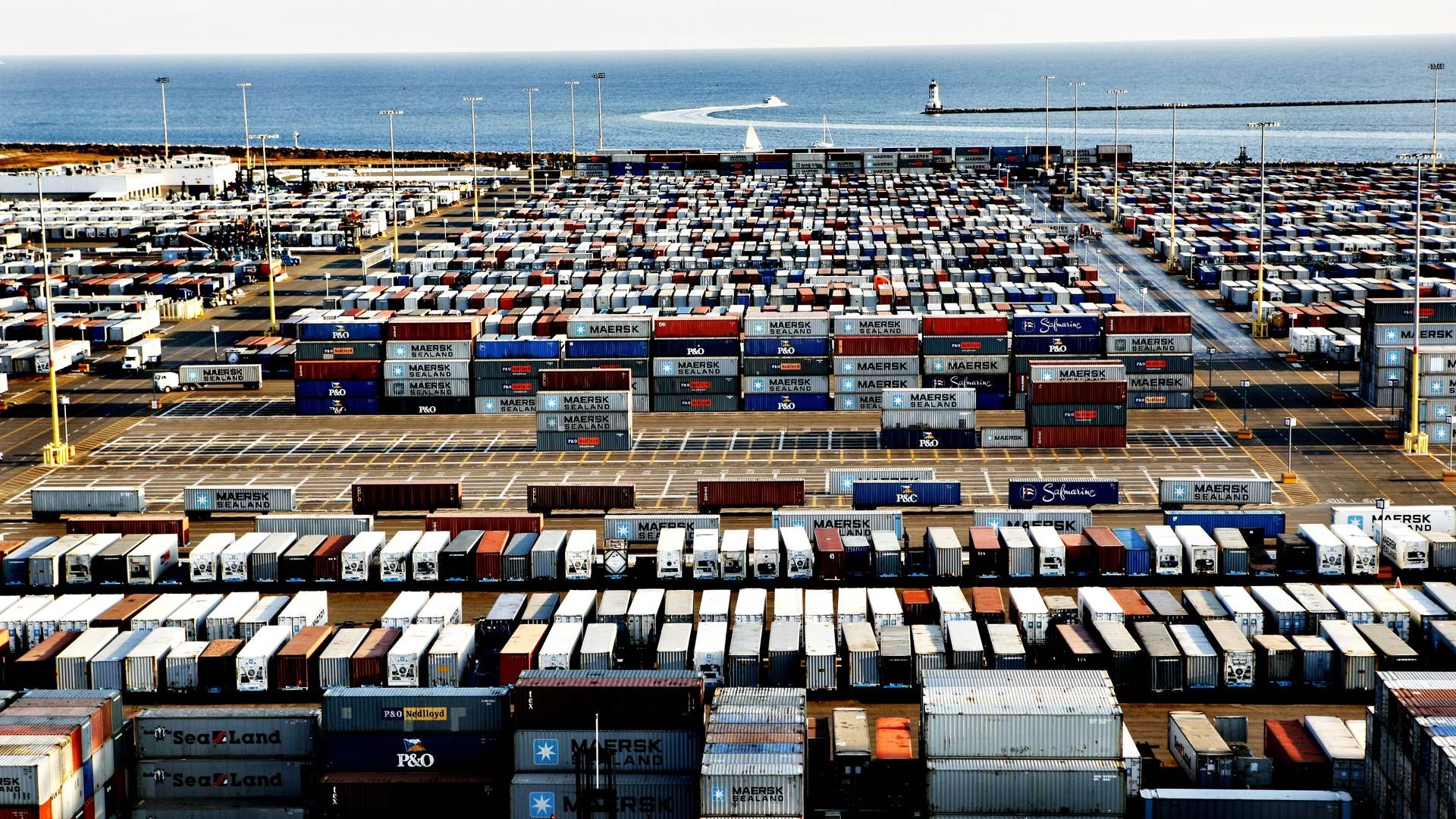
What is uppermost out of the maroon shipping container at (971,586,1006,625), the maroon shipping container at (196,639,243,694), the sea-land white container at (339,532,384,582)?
the sea-land white container at (339,532,384,582)

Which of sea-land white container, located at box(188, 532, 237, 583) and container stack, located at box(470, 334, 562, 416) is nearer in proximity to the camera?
sea-land white container, located at box(188, 532, 237, 583)

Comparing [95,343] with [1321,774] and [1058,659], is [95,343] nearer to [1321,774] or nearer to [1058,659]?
[1058,659]

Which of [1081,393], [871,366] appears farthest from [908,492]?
[871,366]

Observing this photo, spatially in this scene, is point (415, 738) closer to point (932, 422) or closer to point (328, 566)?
point (328, 566)

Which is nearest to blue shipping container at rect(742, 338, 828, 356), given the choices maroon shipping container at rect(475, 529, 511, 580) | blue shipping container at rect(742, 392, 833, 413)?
blue shipping container at rect(742, 392, 833, 413)

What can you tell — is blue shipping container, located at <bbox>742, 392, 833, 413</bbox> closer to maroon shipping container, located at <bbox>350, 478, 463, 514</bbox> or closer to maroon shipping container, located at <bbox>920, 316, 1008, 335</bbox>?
maroon shipping container, located at <bbox>920, 316, 1008, 335</bbox>

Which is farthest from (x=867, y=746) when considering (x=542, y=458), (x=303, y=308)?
(x=303, y=308)
